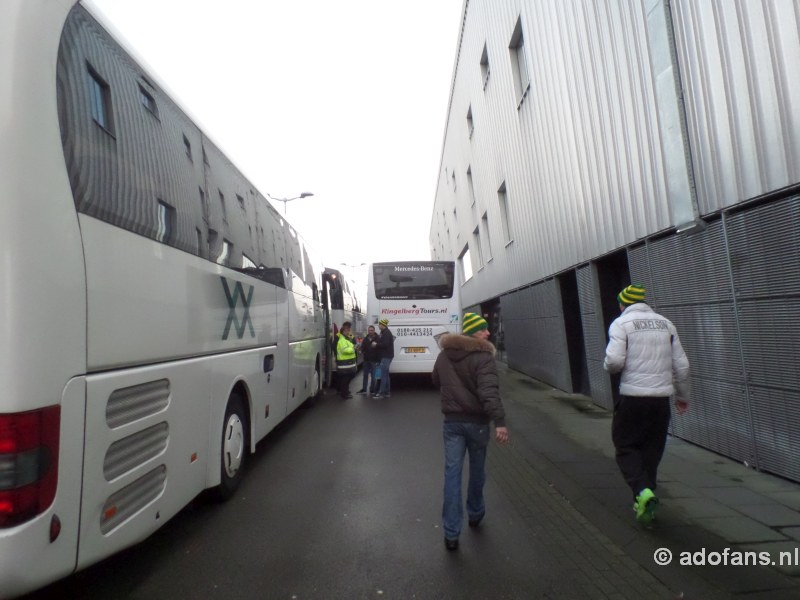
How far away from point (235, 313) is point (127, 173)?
7.05ft

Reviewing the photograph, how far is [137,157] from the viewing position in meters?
3.37

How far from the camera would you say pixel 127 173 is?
3209mm

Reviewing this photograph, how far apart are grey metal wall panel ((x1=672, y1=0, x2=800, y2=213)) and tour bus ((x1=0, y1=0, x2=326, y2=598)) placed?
4.97 meters

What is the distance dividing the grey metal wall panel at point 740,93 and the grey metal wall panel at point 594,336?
11.5 ft

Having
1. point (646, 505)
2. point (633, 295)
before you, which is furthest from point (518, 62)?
point (646, 505)

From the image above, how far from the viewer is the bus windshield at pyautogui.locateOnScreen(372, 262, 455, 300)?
1312 centimetres

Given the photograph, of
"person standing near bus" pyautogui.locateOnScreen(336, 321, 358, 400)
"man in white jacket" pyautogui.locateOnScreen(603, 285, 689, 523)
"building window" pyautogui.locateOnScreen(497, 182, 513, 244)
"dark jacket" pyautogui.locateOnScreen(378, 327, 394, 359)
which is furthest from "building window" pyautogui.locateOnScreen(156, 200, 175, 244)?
"building window" pyautogui.locateOnScreen(497, 182, 513, 244)

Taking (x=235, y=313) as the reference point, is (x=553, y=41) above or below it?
above

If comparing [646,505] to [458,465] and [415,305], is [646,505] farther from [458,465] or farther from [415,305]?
[415,305]

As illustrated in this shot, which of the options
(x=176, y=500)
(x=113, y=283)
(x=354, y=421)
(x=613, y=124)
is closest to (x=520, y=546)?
(x=176, y=500)

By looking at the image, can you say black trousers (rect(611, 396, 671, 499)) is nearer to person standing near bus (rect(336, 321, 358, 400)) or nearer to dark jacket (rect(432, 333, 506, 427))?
dark jacket (rect(432, 333, 506, 427))

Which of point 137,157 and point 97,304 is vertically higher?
point 137,157

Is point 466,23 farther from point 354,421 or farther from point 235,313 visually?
point 235,313

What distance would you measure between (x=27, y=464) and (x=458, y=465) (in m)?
2.63
